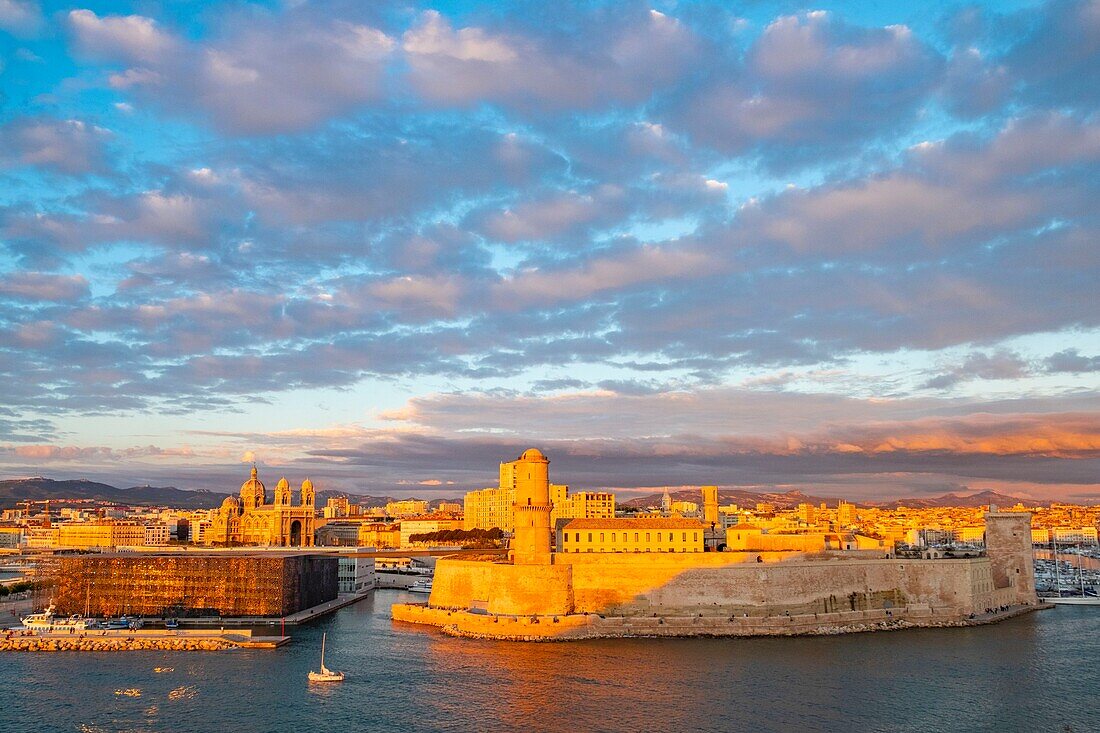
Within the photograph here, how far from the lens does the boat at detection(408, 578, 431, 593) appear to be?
74875 millimetres

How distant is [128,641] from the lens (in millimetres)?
45000

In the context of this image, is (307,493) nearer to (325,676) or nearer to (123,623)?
(123,623)

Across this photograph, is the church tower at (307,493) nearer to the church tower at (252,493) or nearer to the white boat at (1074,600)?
the church tower at (252,493)

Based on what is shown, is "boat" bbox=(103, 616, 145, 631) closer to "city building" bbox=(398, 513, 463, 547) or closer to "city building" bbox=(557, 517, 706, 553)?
"city building" bbox=(557, 517, 706, 553)

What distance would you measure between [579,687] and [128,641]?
24.7 meters

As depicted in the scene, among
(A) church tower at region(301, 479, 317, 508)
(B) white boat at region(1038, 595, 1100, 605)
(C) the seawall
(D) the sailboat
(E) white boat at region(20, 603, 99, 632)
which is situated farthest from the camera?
(A) church tower at region(301, 479, 317, 508)

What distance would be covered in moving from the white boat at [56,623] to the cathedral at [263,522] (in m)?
69.8

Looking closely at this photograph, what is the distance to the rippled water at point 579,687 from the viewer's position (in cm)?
3091

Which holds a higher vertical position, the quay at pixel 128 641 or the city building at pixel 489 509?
the city building at pixel 489 509

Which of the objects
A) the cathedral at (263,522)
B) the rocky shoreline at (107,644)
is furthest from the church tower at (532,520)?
the cathedral at (263,522)

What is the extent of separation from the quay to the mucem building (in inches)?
252

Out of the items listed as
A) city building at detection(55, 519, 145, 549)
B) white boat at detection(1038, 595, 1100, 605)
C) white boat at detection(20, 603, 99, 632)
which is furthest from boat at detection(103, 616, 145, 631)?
city building at detection(55, 519, 145, 549)

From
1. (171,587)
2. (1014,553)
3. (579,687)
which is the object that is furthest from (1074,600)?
(171,587)

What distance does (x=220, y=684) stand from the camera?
36219mm
